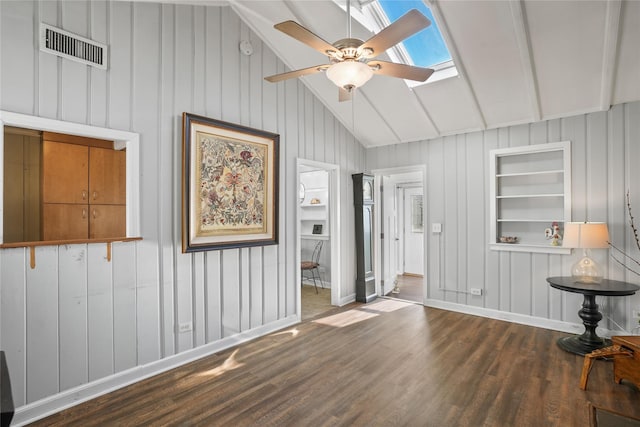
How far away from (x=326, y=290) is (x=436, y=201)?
2.54 m

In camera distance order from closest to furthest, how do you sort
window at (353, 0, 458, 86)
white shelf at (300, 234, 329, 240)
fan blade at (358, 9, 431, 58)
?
fan blade at (358, 9, 431, 58) → window at (353, 0, 458, 86) → white shelf at (300, 234, 329, 240)

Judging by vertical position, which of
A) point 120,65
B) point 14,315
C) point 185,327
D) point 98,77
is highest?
point 120,65

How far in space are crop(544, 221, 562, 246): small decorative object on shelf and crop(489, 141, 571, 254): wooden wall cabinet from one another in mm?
45

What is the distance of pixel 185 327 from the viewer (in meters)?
3.12

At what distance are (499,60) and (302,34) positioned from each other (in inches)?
88.9

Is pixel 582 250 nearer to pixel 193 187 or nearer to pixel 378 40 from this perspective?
pixel 378 40

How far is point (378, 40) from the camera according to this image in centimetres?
218

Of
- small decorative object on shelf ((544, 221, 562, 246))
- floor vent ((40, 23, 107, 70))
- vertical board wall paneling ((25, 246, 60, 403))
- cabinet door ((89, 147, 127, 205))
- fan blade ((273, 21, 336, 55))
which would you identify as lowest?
vertical board wall paneling ((25, 246, 60, 403))

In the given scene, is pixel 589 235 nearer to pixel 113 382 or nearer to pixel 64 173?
A: pixel 113 382

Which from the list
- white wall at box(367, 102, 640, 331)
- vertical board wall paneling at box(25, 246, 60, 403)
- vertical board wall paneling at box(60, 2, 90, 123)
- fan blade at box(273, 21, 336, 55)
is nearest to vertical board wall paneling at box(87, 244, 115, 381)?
vertical board wall paneling at box(25, 246, 60, 403)

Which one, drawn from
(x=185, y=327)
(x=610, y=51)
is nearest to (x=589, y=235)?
(x=610, y=51)

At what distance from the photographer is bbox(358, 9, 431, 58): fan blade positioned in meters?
1.94

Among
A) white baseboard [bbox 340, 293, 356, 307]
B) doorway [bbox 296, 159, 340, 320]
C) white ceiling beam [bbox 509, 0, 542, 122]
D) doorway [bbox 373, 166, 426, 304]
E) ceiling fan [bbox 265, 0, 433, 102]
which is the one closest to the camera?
ceiling fan [bbox 265, 0, 433, 102]

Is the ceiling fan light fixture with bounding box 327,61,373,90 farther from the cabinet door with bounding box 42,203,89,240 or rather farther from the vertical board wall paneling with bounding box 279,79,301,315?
the cabinet door with bounding box 42,203,89,240
